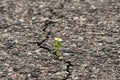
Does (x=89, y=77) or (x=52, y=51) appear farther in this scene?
(x=52, y=51)

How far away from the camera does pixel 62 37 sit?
13.6ft

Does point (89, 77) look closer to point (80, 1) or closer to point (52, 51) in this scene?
point (52, 51)

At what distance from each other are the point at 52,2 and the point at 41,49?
138 centimetres

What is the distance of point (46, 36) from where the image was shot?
13.6 ft

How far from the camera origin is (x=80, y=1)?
200 inches

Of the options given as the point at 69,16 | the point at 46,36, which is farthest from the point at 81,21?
the point at 46,36

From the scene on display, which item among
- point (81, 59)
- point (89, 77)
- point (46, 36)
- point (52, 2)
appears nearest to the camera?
point (89, 77)

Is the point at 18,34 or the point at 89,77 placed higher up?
the point at 18,34

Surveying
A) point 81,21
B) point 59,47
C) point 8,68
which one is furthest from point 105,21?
point 8,68

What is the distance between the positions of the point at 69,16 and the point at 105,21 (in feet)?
1.65

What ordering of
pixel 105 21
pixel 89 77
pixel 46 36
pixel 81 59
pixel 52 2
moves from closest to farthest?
pixel 89 77
pixel 81 59
pixel 46 36
pixel 105 21
pixel 52 2

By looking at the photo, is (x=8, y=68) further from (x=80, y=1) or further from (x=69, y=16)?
(x=80, y=1)

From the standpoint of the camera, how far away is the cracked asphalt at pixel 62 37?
345 centimetres

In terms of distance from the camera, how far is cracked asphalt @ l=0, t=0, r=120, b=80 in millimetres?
3449
